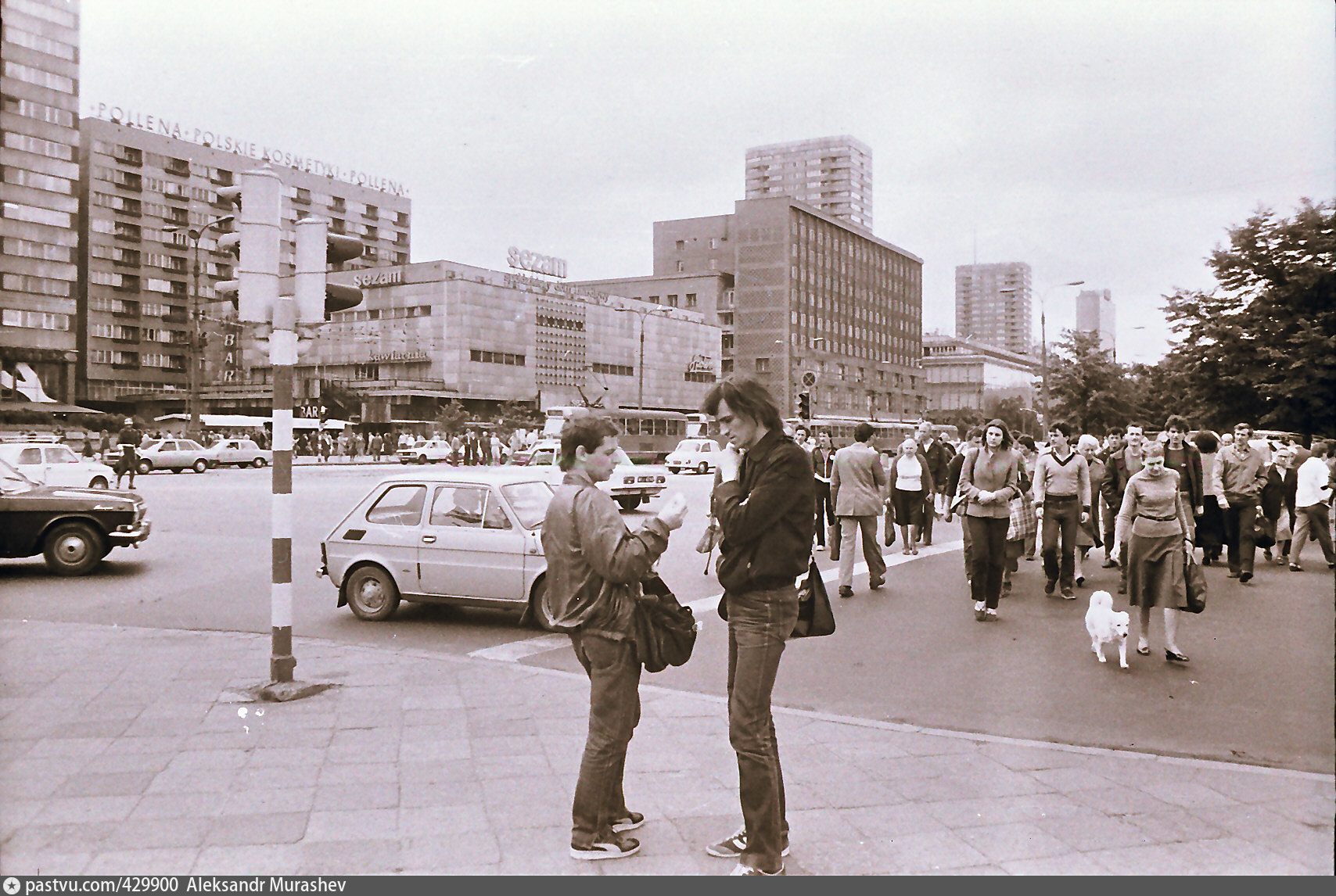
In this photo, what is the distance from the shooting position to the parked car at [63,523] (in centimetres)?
1243

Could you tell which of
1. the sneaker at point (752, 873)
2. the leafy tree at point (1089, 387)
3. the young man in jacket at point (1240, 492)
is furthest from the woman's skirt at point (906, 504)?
the leafy tree at point (1089, 387)

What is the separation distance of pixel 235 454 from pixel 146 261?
197 ft

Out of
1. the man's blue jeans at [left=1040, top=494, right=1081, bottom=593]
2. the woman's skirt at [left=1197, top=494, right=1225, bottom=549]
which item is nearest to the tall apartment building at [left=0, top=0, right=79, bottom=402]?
the man's blue jeans at [left=1040, top=494, right=1081, bottom=593]

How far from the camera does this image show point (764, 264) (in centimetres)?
7306

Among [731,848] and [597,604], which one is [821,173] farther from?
[731,848]

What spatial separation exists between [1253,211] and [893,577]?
618cm

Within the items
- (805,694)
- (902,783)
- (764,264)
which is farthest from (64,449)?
(764,264)

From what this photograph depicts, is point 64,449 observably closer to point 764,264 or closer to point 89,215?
point 764,264

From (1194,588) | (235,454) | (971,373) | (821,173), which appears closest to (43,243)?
(235,454)

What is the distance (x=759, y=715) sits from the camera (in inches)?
A: 151

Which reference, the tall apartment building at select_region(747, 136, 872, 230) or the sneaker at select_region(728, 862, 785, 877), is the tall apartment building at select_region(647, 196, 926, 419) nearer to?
the tall apartment building at select_region(747, 136, 872, 230)

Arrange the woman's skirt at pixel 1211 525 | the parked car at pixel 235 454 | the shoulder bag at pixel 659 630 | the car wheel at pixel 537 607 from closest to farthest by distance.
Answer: the shoulder bag at pixel 659 630 < the car wheel at pixel 537 607 < the woman's skirt at pixel 1211 525 < the parked car at pixel 235 454

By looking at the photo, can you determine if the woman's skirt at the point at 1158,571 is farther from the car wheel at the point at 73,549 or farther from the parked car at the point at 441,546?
the car wheel at the point at 73,549

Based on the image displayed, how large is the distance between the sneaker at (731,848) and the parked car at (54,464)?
21509 mm
